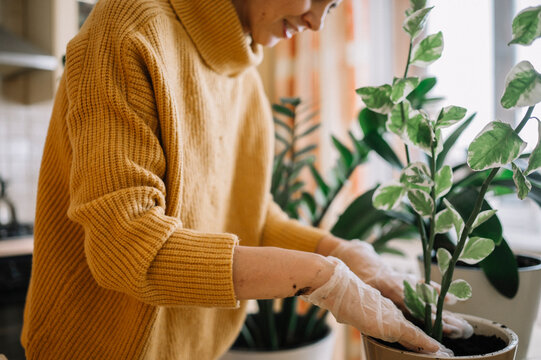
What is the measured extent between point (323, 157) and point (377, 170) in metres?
0.31

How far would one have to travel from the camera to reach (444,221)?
596mm

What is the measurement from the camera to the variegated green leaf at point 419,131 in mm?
568

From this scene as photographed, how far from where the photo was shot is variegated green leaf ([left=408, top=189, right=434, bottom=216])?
0.60m

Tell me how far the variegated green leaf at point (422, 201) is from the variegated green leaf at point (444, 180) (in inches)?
0.9

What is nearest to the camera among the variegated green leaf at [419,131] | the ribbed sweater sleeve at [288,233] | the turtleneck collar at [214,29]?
the variegated green leaf at [419,131]

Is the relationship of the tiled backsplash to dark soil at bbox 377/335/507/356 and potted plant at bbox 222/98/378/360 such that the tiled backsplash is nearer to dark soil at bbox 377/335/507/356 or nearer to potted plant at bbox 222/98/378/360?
potted plant at bbox 222/98/378/360

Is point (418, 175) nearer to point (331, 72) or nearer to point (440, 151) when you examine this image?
point (440, 151)

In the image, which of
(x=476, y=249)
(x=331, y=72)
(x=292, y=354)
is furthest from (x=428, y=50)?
(x=331, y=72)

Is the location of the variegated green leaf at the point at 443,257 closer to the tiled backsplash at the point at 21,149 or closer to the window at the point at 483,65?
the window at the point at 483,65

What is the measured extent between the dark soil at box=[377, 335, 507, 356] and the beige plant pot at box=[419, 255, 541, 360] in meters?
0.13

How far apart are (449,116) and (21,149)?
7.95ft

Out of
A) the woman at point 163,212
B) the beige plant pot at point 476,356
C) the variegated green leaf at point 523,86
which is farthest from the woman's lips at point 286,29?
the beige plant pot at point 476,356

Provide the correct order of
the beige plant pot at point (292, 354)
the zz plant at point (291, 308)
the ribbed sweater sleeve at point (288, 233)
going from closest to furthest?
the ribbed sweater sleeve at point (288, 233)
the beige plant pot at point (292, 354)
the zz plant at point (291, 308)

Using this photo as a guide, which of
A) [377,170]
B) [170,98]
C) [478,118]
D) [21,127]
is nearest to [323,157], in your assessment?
[377,170]
